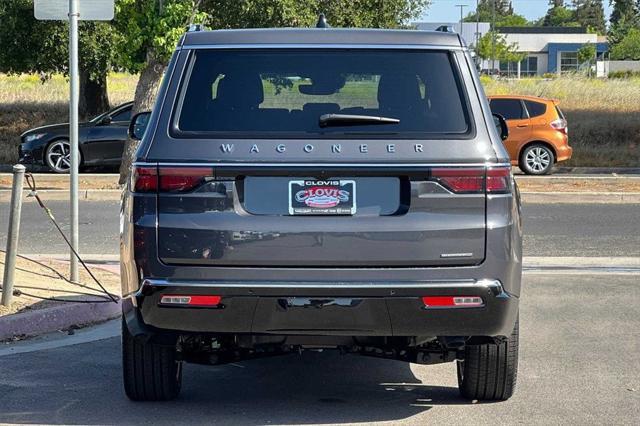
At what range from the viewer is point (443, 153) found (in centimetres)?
527

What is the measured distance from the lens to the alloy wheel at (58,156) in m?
22.9

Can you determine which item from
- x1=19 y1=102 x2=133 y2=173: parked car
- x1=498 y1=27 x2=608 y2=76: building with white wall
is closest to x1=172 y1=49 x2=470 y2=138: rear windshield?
x1=19 y1=102 x2=133 y2=173: parked car

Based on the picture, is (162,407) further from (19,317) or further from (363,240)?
(19,317)

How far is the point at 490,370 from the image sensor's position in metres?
5.91

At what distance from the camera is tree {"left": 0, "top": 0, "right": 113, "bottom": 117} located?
2630 centimetres

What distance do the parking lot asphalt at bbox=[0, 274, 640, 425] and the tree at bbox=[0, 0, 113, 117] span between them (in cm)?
1934

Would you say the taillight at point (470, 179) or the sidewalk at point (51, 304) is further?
the sidewalk at point (51, 304)

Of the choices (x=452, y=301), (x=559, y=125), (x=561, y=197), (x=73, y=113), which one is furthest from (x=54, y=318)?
(x=559, y=125)

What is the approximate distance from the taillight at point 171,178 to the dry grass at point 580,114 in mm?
21704

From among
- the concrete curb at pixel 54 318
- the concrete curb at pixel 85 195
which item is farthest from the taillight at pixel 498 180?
the concrete curb at pixel 85 195

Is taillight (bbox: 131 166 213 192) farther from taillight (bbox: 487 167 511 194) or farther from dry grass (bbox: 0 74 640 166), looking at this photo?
dry grass (bbox: 0 74 640 166)

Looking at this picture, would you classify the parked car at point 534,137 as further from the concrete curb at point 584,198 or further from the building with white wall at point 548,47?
the building with white wall at point 548,47

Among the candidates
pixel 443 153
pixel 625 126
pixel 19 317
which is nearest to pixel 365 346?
pixel 443 153

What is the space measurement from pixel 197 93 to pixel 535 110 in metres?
18.4
